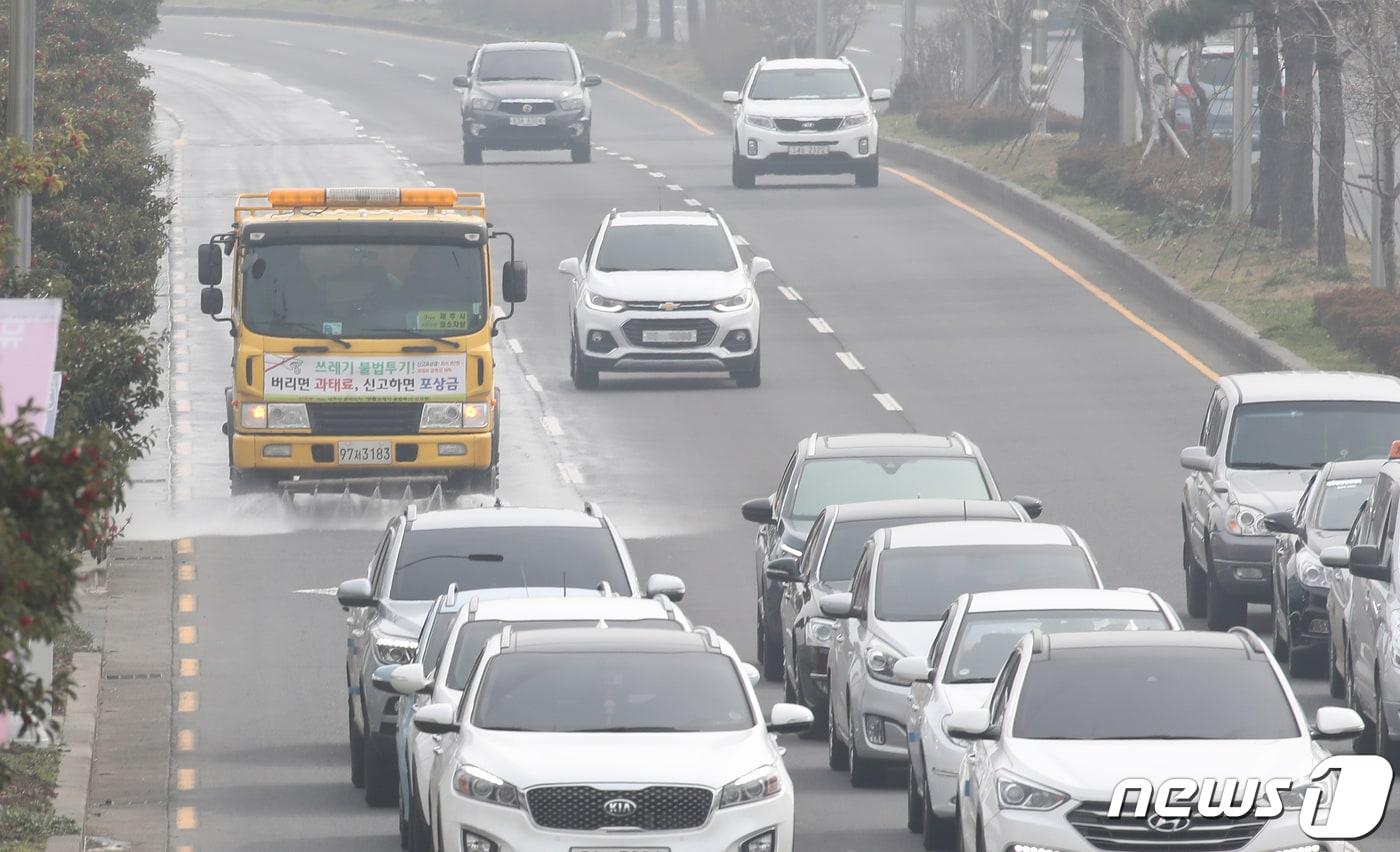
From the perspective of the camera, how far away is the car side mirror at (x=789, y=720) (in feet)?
A: 44.6

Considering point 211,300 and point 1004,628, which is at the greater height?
point 211,300

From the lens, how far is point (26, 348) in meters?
11.7

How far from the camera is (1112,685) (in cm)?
1343

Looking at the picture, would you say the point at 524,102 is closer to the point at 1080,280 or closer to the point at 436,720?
the point at 1080,280

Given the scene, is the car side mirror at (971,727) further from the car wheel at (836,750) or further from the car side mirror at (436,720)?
the car wheel at (836,750)

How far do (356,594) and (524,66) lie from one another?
38.9 meters

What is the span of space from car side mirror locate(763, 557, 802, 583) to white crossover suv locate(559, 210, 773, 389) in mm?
14150

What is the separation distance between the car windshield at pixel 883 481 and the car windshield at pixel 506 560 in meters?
4.12

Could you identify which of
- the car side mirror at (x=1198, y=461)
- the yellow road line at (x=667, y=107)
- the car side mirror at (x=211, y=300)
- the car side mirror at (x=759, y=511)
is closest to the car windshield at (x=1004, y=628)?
the car side mirror at (x=759, y=511)

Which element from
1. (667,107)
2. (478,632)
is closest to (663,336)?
(478,632)

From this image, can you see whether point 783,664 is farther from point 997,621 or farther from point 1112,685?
point 1112,685

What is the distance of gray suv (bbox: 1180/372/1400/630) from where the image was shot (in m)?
21.7

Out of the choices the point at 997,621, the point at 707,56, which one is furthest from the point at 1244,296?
the point at 707,56

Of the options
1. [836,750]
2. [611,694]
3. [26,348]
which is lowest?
[836,750]
